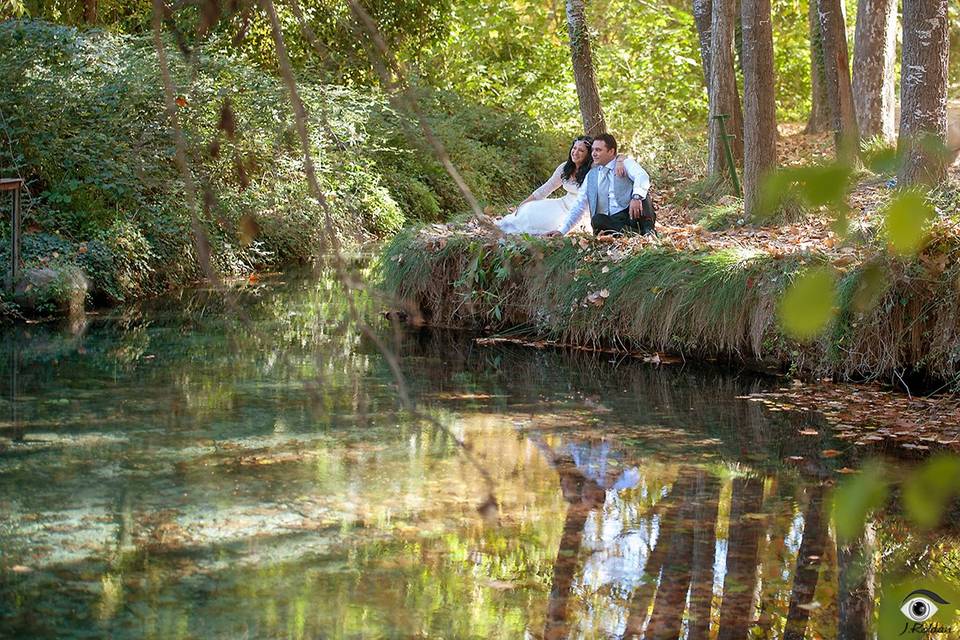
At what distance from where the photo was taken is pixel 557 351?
8.97 metres

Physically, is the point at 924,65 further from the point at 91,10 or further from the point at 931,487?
the point at 91,10

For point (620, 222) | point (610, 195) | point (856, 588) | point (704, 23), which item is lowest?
point (856, 588)

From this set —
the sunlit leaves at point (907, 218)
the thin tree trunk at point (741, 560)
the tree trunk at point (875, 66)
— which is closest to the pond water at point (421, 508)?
the thin tree trunk at point (741, 560)

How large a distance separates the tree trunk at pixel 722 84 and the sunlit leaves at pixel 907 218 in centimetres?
1207

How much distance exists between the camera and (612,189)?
1012cm

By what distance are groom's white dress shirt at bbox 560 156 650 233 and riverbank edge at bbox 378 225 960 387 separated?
824 millimetres

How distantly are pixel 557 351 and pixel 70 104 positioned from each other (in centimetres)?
618

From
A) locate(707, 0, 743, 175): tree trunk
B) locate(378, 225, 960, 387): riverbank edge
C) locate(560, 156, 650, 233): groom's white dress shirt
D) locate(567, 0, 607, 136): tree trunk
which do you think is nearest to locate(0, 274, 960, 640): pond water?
locate(378, 225, 960, 387): riverbank edge

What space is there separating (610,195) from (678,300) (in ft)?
6.48

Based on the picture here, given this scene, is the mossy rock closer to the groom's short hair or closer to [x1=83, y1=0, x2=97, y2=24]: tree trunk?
the groom's short hair

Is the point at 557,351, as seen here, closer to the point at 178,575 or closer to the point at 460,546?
the point at 460,546

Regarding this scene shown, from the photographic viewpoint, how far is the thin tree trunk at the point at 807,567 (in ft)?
12.5

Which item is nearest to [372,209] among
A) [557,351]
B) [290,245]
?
[290,245]

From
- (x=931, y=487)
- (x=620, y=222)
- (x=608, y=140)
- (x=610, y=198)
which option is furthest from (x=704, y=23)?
(x=931, y=487)
